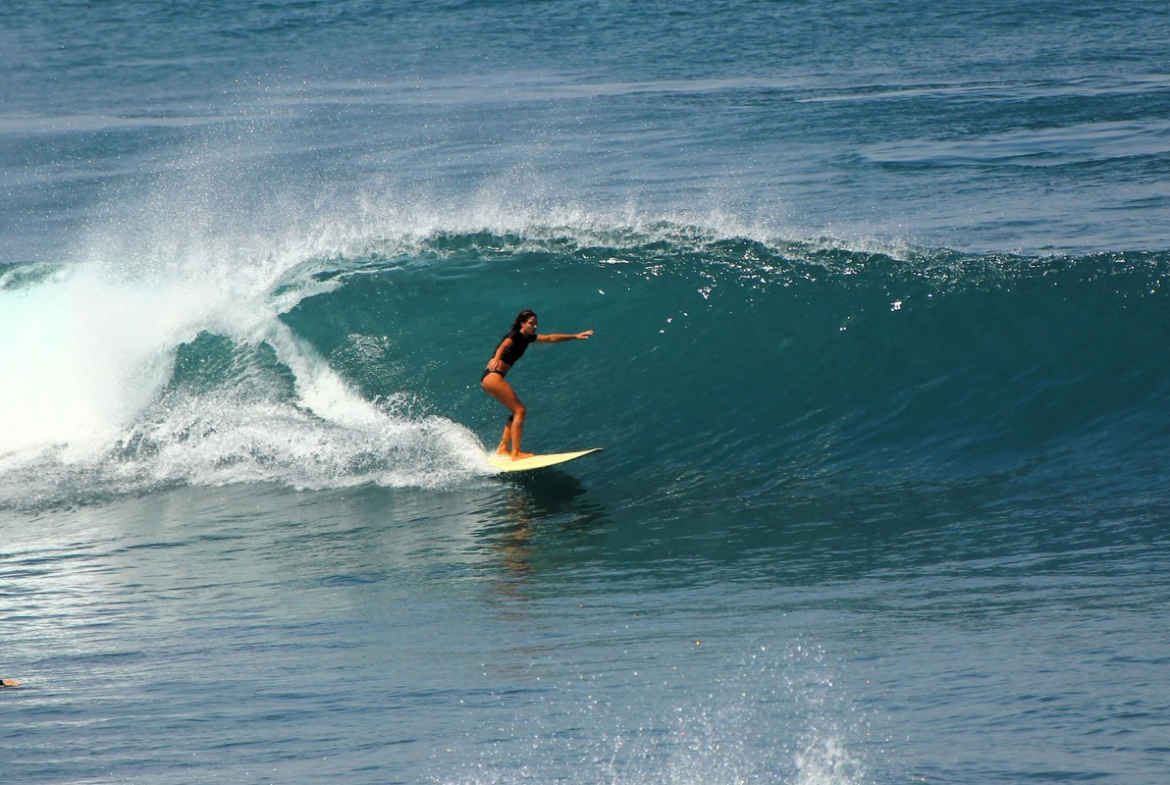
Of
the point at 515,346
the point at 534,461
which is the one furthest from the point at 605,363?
the point at 534,461

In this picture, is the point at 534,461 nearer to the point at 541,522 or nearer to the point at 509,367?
the point at 509,367

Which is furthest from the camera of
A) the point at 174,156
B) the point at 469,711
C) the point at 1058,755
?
the point at 174,156

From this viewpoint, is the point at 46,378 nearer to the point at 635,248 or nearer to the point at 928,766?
the point at 635,248

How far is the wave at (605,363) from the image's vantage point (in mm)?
9992

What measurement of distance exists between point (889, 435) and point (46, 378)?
340 inches

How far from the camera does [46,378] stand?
13.0 meters

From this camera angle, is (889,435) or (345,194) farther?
(345,194)

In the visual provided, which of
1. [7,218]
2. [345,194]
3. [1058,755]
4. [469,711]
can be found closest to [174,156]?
[7,218]

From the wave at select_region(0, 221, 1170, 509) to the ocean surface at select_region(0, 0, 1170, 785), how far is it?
50 millimetres

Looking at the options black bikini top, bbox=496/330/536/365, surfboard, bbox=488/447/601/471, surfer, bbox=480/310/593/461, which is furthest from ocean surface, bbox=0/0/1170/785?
black bikini top, bbox=496/330/536/365

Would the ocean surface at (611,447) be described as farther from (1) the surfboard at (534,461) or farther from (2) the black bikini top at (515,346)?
(2) the black bikini top at (515,346)

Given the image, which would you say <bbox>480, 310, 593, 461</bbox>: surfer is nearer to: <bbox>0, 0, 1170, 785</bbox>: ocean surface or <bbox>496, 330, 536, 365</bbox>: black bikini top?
<bbox>496, 330, 536, 365</bbox>: black bikini top

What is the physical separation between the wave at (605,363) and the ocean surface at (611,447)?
0.16 ft

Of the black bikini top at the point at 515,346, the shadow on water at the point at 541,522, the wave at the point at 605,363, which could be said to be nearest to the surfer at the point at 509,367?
the black bikini top at the point at 515,346
